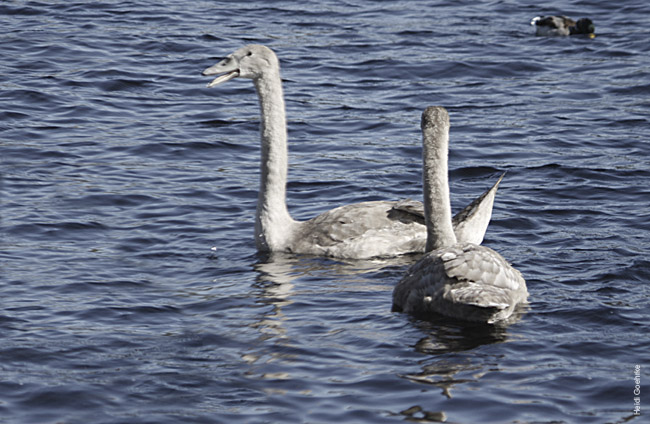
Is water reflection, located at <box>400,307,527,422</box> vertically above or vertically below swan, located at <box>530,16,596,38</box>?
below

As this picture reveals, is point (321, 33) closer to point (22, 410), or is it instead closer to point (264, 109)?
point (264, 109)

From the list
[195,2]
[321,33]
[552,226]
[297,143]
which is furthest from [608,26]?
[552,226]

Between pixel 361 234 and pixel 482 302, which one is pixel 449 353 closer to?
pixel 482 302

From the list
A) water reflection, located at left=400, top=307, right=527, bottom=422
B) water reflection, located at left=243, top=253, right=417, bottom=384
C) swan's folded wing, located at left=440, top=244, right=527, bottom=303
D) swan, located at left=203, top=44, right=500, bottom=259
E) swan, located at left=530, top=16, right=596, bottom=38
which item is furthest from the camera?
swan, located at left=530, top=16, right=596, bottom=38

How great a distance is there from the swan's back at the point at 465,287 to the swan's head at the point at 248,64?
3.35 m

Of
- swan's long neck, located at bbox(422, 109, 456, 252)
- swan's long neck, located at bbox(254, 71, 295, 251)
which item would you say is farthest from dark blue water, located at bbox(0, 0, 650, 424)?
swan's long neck, located at bbox(422, 109, 456, 252)

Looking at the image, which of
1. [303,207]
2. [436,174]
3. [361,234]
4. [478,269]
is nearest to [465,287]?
[478,269]

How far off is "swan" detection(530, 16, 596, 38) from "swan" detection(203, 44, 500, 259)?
40.8 feet

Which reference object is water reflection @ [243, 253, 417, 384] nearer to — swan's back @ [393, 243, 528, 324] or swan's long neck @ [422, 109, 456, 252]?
swan's back @ [393, 243, 528, 324]

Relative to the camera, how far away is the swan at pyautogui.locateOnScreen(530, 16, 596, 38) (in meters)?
23.2

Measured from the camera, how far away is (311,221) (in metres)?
12.0

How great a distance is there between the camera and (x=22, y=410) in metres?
7.73

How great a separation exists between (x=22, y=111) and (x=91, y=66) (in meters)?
2.90

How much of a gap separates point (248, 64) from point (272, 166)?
115 cm
